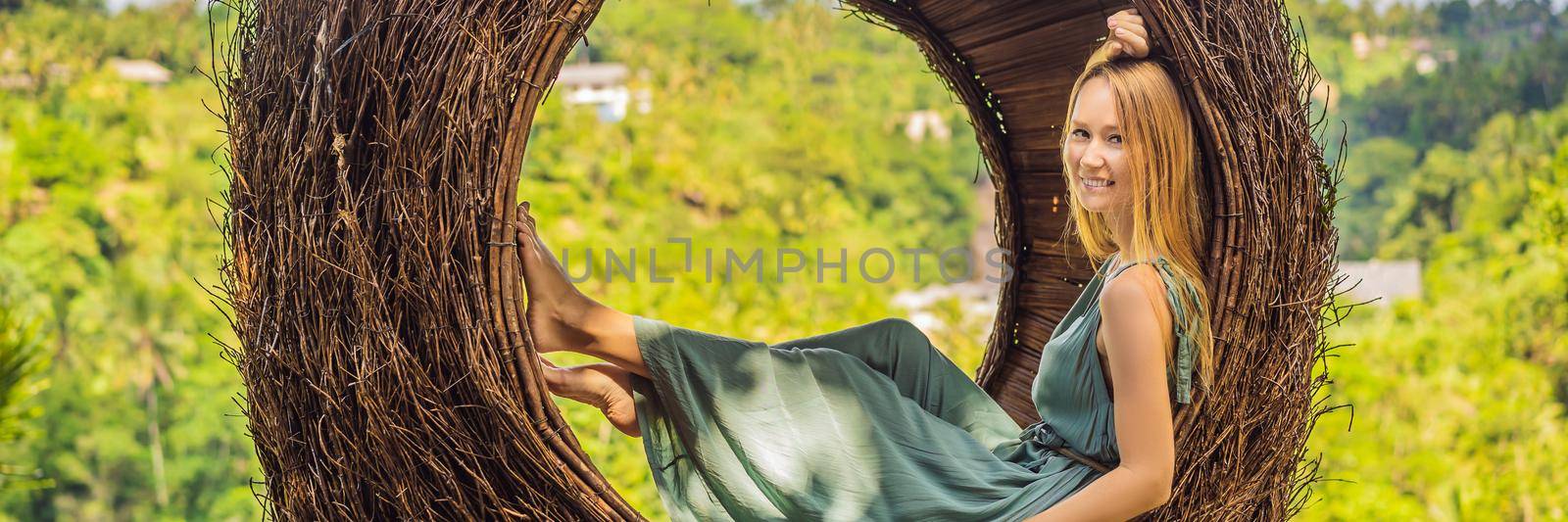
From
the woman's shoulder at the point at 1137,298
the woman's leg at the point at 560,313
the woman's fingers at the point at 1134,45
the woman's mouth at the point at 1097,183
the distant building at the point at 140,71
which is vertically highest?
the distant building at the point at 140,71

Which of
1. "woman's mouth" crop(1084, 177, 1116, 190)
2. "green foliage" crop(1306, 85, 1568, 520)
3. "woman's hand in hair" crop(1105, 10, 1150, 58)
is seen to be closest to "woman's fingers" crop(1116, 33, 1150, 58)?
"woman's hand in hair" crop(1105, 10, 1150, 58)

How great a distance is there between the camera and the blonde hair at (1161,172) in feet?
4.78

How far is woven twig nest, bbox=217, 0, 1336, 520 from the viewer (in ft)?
4.14

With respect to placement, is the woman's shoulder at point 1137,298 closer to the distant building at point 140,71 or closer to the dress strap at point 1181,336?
the dress strap at point 1181,336

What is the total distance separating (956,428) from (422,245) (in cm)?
86

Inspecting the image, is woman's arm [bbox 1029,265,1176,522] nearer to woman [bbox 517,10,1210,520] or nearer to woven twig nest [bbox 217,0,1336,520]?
woman [bbox 517,10,1210,520]

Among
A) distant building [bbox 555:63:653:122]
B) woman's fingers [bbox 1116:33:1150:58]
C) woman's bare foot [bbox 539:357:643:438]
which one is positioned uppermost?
distant building [bbox 555:63:653:122]

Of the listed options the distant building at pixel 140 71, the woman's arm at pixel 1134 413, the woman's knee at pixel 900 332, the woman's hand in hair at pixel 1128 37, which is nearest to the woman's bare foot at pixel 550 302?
the woman's knee at pixel 900 332

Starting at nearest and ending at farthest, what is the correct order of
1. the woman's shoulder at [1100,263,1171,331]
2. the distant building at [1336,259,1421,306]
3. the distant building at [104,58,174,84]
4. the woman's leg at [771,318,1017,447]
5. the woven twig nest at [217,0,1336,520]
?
the woven twig nest at [217,0,1336,520]
the woman's shoulder at [1100,263,1171,331]
the woman's leg at [771,318,1017,447]
the distant building at [1336,259,1421,306]
the distant building at [104,58,174,84]

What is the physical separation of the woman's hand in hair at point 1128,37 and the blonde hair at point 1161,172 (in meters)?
0.01

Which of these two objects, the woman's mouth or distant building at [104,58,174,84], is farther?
distant building at [104,58,174,84]

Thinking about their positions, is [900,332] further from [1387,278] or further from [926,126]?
[926,126]

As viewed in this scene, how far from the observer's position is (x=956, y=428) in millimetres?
1745

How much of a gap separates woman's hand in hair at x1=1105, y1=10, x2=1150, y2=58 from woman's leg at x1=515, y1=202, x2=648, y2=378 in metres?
0.71
